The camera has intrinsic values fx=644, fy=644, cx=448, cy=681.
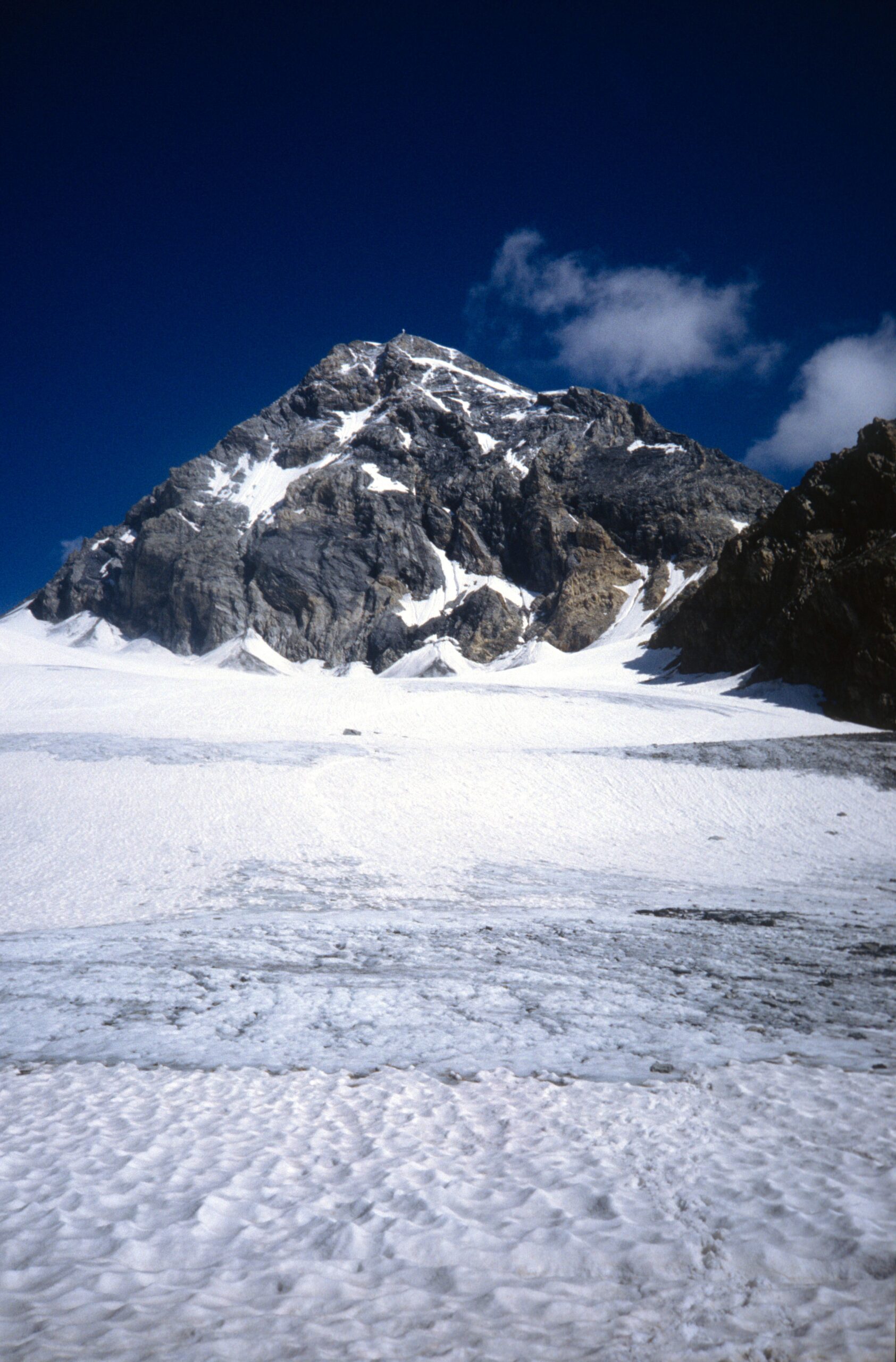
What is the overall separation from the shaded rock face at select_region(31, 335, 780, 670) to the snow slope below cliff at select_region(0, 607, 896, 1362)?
67.7 meters

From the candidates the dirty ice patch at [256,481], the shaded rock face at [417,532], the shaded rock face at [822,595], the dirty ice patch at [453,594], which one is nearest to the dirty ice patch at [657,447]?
the shaded rock face at [417,532]

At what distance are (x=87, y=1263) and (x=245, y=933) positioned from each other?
4811mm

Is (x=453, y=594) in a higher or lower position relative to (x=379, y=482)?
lower

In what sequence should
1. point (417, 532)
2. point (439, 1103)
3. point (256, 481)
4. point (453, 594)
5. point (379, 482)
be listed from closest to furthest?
point (439, 1103) < point (453, 594) < point (417, 532) < point (379, 482) < point (256, 481)

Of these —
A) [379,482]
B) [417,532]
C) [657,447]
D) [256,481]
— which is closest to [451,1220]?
[417,532]

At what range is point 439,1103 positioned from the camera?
3.25 m

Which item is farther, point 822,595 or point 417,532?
point 417,532

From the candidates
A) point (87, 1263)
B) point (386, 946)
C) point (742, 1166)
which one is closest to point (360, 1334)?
point (87, 1263)

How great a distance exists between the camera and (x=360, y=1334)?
1858 mm

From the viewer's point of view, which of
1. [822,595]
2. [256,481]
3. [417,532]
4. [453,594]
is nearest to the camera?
[822,595]

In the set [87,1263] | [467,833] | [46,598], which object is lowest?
[467,833]

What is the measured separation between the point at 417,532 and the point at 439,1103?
3678 inches

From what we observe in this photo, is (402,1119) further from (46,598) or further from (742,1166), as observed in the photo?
(46,598)

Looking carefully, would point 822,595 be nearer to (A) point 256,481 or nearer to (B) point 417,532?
(B) point 417,532
